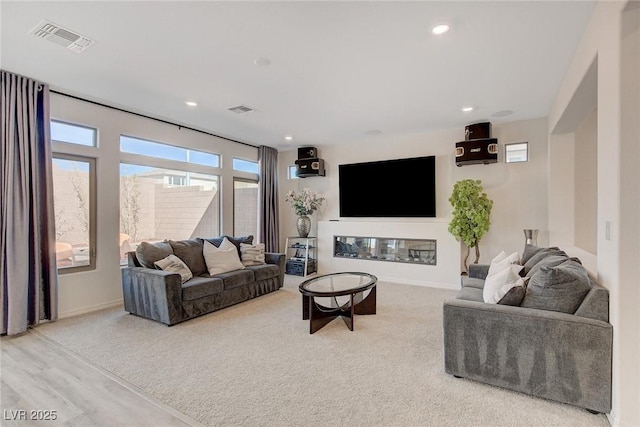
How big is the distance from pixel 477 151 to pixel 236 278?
4.12 metres

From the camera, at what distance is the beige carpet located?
1.95 m

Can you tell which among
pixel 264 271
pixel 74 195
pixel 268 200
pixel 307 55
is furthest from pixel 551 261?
pixel 74 195

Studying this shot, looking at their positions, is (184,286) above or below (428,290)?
above

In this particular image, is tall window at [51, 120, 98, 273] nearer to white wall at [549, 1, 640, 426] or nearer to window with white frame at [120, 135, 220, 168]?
window with white frame at [120, 135, 220, 168]

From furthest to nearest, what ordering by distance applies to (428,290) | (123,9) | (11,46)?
(428,290) → (11,46) → (123,9)

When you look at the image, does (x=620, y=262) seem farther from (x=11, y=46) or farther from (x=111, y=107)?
(x=111, y=107)

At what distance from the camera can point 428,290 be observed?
502 cm

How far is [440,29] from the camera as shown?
2432 millimetres

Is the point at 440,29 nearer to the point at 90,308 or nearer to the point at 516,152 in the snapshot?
the point at 516,152

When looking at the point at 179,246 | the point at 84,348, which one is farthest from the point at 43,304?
the point at 179,246

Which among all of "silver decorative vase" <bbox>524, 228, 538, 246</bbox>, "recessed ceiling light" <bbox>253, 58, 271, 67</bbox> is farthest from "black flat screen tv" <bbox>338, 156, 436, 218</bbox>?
"recessed ceiling light" <bbox>253, 58, 271, 67</bbox>

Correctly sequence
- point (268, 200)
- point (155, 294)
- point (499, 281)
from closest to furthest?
point (499, 281) < point (155, 294) < point (268, 200)

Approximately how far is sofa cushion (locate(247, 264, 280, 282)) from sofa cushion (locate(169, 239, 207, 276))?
68 cm

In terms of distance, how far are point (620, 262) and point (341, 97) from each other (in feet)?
10.2
